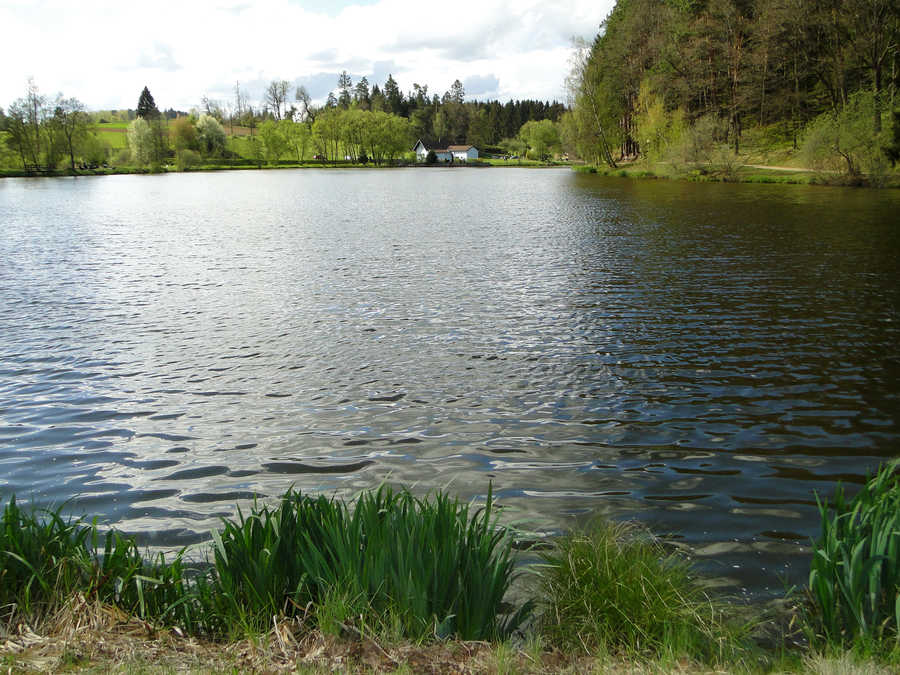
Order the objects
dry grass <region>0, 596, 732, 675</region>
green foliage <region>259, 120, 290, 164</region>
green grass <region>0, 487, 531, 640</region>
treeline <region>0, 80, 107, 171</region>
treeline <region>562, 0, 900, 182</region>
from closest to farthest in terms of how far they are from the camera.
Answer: dry grass <region>0, 596, 732, 675</region> < green grass <region>0, 487, 531, 640</region> < treeline <region>562, 0, 900, 182</region> < treeline <region>0, 80, 107, 171</region> < green foliage <region>259, 120, 290, 164</region>

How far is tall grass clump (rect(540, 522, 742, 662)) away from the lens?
4.36m

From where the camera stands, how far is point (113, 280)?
21656mm

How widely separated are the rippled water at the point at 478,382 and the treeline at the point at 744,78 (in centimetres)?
3145

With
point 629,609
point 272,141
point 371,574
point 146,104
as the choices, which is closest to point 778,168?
point 629,609

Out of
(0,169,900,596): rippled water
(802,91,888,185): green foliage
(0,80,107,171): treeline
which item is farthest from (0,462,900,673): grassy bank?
(0,80,107,171): treeline

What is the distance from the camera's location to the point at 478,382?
37.7 feet

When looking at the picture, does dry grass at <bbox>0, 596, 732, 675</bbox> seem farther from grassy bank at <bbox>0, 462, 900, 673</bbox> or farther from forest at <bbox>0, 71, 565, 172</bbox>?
forest at <bbox>0, 71, 565, 172</bbox>

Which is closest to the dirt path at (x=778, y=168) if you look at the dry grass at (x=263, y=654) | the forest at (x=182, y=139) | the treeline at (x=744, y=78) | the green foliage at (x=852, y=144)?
the treeline at (x=744, y=78)

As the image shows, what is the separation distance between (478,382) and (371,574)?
7.29m

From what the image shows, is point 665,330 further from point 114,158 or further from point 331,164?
point 331,164

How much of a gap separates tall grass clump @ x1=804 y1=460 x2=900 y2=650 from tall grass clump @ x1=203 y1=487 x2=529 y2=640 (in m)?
2.10

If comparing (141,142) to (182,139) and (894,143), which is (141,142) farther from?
(894,143)

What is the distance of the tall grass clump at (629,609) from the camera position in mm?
4363

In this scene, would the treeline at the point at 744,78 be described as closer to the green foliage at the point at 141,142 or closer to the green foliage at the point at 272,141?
the green foliage at the point at 141,142
